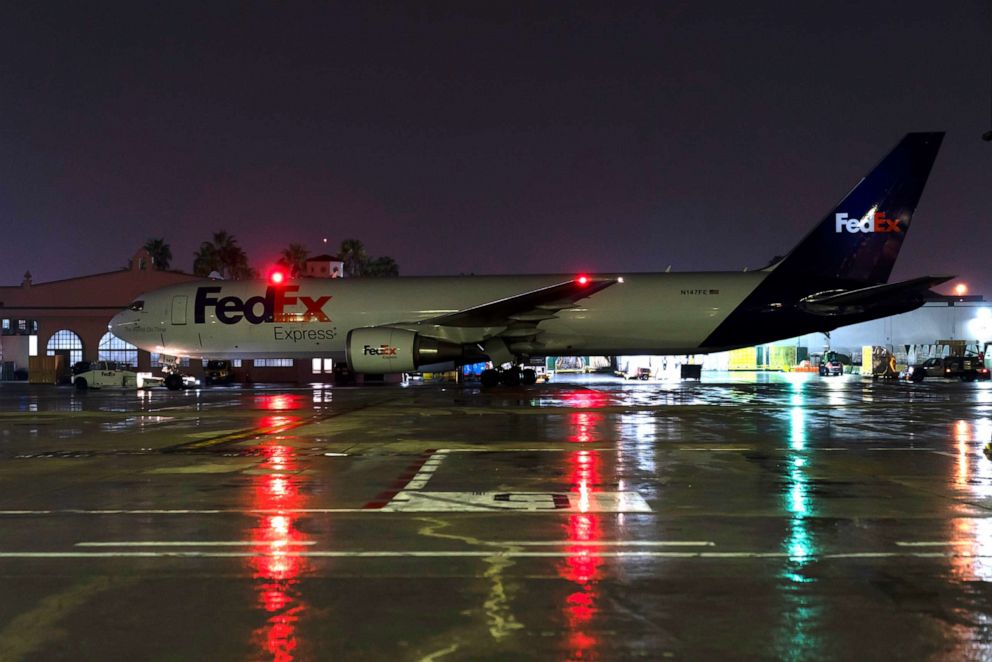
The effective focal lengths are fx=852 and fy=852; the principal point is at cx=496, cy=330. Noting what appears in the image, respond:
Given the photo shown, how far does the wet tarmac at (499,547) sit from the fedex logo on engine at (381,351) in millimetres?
13594

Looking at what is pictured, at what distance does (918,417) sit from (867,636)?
17.3 metres

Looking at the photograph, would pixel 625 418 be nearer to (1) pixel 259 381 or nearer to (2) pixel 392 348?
(2) pixel 392 348

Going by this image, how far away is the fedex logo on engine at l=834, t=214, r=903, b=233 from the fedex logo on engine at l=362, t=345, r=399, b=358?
17857 millimetres

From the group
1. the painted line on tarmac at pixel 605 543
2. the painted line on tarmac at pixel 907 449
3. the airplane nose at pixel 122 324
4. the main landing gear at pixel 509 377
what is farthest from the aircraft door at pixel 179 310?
the painted line on tarmac at pixel 605 543

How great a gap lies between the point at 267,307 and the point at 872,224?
949 inches

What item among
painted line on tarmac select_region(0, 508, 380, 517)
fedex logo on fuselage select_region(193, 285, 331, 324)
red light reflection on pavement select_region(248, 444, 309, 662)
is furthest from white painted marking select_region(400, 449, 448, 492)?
fedex logo on fuselage select_region(193, 285, 331, 324)

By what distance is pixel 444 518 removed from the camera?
8.57 metres

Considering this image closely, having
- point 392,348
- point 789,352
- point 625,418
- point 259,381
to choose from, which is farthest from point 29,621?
point 789,352

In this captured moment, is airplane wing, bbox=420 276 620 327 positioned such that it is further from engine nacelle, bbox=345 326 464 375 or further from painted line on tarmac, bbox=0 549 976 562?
painted line on tarmac, bbox=0 549 976 562

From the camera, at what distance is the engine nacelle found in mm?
29766

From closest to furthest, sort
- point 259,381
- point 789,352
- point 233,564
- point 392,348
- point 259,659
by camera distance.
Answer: point 259,659, point 233,564, point 392,348, point 259,381, point 789,352

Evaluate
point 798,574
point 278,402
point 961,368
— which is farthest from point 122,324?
point 961,368

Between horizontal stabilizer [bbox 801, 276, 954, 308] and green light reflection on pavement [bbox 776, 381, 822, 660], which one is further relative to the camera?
horizontal stabilizer [bbox 801, 276, 954, 308]

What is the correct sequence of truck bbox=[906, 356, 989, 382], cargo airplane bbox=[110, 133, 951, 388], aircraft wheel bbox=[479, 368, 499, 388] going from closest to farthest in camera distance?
1. cargo airplane bbox=[110, 133, 951, 388]
2. aircraft wheel bbox=[479, 368, 499, 388]
3. truck bbox=[906, 356, 989, 382]
